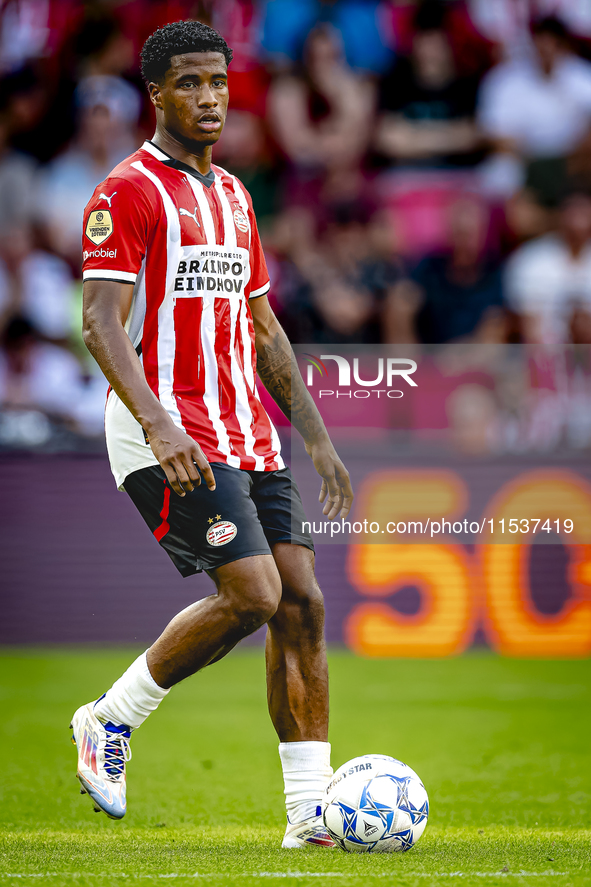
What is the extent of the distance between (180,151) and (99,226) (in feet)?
1.56

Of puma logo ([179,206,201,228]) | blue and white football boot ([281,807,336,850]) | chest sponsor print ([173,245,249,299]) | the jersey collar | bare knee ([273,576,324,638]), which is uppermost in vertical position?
the jersey collar

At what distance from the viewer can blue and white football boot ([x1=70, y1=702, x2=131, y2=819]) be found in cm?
394

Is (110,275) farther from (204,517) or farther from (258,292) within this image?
(204,517)

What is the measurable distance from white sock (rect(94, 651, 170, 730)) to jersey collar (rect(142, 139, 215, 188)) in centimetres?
164

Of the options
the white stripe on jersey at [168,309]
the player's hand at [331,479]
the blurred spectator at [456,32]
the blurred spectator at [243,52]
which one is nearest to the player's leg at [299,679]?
the player's hand at [331,479]

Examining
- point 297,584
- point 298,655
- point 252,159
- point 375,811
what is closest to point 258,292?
point 297,584

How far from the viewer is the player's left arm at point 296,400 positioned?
4.47 metres

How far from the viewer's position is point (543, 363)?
7.99 metres

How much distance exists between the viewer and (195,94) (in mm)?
4086

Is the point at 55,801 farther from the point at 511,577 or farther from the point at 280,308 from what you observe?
the point at 280,308

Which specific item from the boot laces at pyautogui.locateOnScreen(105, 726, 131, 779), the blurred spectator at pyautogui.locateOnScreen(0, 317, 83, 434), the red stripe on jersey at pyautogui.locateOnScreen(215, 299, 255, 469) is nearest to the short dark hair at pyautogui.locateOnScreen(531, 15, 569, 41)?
the blurred spectator at pyautogui.locateOnScreen(0, 317, 83, 434)

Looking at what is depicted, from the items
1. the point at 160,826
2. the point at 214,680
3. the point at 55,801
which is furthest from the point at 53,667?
the point at 160,826

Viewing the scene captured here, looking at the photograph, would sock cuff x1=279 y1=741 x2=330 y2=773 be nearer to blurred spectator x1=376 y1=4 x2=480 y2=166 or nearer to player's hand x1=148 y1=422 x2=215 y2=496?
player's hand x1=148 y1=422 x2=215 y2=496

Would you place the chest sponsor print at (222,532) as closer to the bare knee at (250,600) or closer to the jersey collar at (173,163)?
the bare knee at (250,600)
